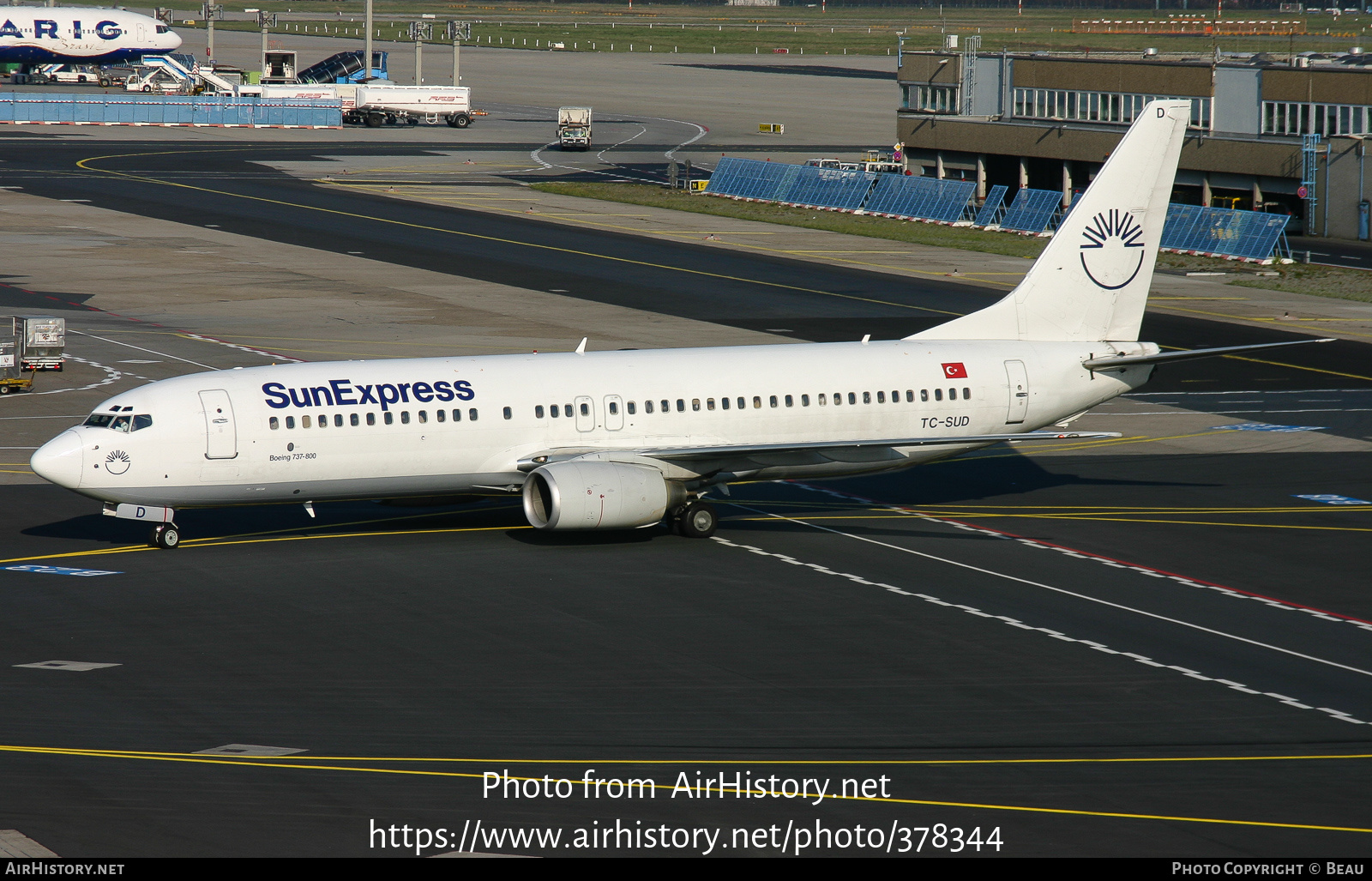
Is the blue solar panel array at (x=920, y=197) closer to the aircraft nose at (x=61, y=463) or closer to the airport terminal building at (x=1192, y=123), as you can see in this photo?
the airport terminal building at (x=1192, y=123)

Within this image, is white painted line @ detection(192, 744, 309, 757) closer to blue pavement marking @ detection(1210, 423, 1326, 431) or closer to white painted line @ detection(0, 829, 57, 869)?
white painted line @ detection(0, 829, 57, 869)

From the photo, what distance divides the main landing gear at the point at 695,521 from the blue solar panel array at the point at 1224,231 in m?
63.4

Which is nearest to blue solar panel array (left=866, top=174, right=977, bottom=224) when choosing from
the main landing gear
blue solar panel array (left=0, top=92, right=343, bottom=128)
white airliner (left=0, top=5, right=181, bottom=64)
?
the main landing gear

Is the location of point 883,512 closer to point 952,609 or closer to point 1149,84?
point 952,609

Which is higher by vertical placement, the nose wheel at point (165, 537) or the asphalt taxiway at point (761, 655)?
the nose wheel at point (165, 537)

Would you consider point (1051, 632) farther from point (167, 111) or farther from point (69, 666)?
point (167, 111)

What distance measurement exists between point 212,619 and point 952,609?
15.2 m

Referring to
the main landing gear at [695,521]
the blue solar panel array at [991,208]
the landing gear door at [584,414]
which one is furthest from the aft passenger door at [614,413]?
the blue solar panel array at [991,208]

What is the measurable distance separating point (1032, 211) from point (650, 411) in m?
73.8

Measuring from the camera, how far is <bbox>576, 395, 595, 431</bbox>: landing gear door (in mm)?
39344

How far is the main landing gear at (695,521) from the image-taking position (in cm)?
3994

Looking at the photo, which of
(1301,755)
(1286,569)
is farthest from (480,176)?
(1301,755)

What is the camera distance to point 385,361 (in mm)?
39219

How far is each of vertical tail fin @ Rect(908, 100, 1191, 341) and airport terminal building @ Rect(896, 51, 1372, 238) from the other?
62720 mm
